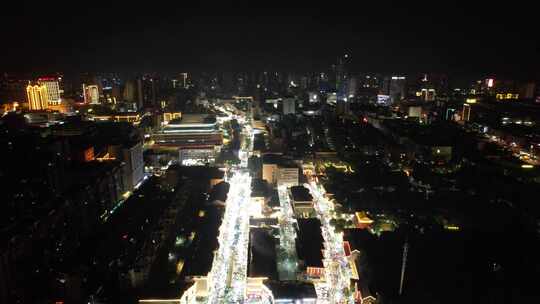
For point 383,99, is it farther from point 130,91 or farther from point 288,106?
point 130,91

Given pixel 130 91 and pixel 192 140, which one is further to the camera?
pixel 130 91

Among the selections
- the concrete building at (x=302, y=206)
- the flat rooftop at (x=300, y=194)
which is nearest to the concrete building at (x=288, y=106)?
the flat rooftop at (x=300, y=194)

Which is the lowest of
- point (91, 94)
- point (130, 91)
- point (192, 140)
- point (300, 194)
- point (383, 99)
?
point (300, 194)

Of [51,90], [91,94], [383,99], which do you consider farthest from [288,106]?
[51,90]

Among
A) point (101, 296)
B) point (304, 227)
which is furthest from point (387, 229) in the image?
point (101, 296)

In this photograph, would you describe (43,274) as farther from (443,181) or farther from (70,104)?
(70,104)

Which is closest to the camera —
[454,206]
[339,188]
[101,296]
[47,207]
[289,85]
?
[101,296]
